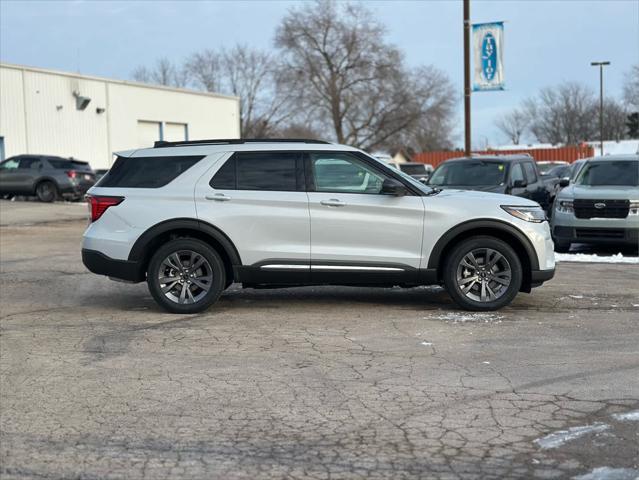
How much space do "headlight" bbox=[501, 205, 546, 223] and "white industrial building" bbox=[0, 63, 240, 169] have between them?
30631mm

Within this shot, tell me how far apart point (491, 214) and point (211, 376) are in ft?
12.0

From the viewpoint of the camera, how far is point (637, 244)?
13.6m

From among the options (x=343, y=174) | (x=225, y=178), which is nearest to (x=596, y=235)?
(x=343, y=174)

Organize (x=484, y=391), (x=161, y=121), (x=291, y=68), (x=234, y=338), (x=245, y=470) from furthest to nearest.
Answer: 1. (x=291, y=68)
2. (x=161, y=121)
3. (x=234, y=338)
4. (x=484, y=391)
5. (x=245, y=470)

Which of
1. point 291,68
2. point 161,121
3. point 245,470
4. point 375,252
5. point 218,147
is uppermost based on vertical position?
point 291,68

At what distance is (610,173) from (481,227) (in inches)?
287

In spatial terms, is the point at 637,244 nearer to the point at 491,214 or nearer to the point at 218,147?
the point at 491,214

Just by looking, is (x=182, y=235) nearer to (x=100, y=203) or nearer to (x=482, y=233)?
(x=100, y=203)

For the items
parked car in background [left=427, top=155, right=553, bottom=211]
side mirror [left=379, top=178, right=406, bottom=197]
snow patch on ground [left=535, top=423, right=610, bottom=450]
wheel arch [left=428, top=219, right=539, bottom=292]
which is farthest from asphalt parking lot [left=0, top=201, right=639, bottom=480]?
parked car in background [left=427, top=155, right=553, bottom=211]

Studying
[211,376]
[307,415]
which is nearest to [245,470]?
[307,415]

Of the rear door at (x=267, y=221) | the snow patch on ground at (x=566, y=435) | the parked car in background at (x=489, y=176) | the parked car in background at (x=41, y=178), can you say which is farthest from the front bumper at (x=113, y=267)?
the parked car in background at (x=41, y=178)

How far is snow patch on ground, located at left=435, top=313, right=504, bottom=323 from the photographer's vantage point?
8209mm

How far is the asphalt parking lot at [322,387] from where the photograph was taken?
4.46 metres

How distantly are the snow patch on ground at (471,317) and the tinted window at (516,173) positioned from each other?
7.08 m
